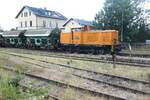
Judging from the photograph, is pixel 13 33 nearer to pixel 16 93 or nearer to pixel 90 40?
pixel 90 40

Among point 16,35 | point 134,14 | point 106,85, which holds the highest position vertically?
point 134,14

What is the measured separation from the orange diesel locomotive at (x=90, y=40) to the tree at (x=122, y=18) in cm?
1564

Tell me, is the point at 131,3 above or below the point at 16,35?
above

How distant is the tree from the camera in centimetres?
4375

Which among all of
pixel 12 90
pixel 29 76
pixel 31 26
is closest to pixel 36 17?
pixel 31 26

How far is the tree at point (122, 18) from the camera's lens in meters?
43.8

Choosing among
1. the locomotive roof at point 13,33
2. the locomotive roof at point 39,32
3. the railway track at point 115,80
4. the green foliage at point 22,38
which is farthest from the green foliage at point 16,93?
the locomotive roof at point 13,33

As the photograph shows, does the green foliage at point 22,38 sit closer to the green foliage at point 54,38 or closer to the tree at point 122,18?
the green foliage at point 54,38

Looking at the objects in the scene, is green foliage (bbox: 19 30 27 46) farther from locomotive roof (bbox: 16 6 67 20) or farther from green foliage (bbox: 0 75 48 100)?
locomotive roof (bbox: 16 6 67 20)

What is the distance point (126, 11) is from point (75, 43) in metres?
18.2

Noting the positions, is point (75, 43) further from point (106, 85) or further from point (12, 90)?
point (12, 90)

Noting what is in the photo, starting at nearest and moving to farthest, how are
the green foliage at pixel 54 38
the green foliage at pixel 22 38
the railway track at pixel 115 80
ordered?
the railway track at pixel 115 80
the green foliage at pixel 54 38
the green foliage at pixel 22 38

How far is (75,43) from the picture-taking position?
2836 centimetres

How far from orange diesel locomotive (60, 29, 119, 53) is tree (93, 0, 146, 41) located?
15638 mm
